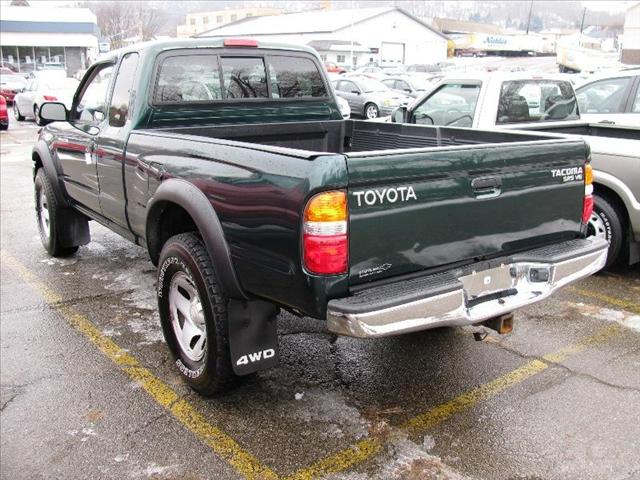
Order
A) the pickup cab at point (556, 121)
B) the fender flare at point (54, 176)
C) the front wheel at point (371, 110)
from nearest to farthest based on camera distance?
the pickup cab at point (556, 121) → the fender flare at point (54, 176) → the front wheel at point (371, 110)

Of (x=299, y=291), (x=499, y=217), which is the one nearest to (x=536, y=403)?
(x=499, y=217)

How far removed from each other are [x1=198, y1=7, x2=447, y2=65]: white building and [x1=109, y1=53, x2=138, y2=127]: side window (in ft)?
210

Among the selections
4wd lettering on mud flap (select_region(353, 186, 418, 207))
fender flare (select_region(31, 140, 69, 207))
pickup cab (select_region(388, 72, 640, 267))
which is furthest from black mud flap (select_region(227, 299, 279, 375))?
pickup cab (select_region(388, 72, 640, 267))

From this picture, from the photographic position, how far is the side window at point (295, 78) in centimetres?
500

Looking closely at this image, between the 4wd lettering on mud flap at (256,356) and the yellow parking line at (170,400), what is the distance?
390 mm

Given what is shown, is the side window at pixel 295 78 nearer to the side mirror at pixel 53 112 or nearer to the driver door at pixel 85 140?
the driver door at pixel 85 140

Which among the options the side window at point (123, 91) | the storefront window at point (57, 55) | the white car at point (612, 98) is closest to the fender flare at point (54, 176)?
the side window at point (123, 91)

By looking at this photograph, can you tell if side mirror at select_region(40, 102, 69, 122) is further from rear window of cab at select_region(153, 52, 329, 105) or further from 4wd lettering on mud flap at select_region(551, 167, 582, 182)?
4wd lettering on mud flap at select_region(551, 167, 582, 182)

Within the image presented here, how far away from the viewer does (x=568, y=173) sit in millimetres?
3525

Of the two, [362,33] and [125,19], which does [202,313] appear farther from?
[125,19]

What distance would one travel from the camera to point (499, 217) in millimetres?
3236

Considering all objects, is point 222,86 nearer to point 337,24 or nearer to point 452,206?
point 452,206

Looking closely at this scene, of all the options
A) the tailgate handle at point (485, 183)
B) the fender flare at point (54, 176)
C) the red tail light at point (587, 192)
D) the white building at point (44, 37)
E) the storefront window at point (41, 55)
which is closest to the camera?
the tailgate handle at point (485, 183)

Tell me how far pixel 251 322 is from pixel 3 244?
4.81 meters
